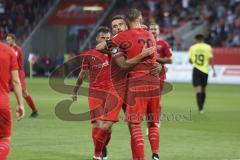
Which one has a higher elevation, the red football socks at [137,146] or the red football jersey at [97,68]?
the red football jersey at [97,68]

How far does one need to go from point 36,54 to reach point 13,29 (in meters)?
3.10

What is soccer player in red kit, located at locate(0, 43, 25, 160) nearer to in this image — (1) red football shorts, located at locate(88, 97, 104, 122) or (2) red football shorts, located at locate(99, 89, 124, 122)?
(2) red football shorts, located at locate(99, 89, 124, 122)

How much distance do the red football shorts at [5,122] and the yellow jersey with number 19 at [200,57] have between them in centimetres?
1430

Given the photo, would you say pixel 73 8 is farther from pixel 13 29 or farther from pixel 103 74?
pixel 103 74

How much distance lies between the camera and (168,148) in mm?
13766

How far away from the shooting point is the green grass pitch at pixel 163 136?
1286 cm

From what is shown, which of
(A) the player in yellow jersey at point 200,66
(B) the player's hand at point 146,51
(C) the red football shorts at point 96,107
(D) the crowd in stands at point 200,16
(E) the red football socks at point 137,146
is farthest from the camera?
(D) the crowd in stands at point 200,16

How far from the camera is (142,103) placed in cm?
1107

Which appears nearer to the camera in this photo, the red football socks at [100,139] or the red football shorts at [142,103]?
the red football shorts at [142,103]

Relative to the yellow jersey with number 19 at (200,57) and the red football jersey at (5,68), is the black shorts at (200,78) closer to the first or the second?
the yellow jersey with number 19 at (200,57)

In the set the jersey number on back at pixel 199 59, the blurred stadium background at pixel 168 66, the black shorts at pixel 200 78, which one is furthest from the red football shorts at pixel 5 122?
the jersey number on back at pixel 199 59

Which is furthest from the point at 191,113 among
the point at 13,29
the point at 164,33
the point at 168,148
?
the point at 13,29

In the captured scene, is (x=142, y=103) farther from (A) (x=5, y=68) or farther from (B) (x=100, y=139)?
(A) (x=5, y=68)

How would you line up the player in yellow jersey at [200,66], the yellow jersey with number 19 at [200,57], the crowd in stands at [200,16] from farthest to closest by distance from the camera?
the crowd in stands at [200,16] → the yellow jersey with number 19 at [200,57] → the player in yellow jersey at [200,66]
